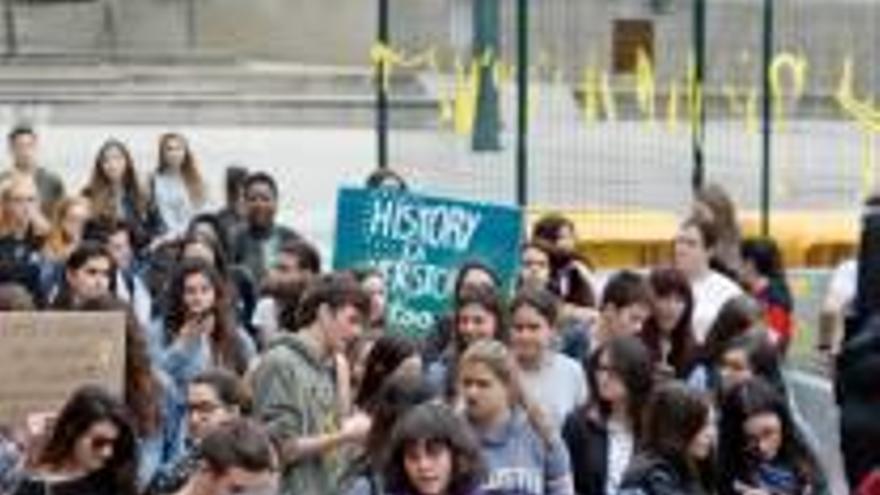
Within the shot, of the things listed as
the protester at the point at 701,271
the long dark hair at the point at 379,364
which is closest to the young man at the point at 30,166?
the protester at the point at 701,271

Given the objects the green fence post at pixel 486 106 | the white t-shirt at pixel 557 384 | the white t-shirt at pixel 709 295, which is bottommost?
the white t-shirt at pixel 557 384

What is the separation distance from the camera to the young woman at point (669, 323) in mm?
11219

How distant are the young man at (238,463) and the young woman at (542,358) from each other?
2.47 meters

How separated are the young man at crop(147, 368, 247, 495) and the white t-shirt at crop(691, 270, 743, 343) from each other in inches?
120

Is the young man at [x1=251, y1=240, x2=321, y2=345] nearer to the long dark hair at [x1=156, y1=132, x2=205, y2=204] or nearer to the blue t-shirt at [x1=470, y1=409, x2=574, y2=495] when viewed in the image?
the blue t-shirt at [x1=470, y1=409, x2=574, y2=495]

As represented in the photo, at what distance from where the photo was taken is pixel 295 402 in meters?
9.54

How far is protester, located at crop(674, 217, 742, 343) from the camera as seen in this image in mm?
12195

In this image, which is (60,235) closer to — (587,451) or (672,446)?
(587,451)

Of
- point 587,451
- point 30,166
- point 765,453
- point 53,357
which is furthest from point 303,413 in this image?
point 30,166

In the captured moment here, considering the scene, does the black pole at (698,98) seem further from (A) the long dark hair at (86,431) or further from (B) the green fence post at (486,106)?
(A) the long dark hair at (86,431)

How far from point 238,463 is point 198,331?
2846mm

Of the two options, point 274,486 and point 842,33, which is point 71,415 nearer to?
point 274,486

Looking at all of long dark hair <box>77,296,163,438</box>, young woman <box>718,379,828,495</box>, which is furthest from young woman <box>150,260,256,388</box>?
young woman <box>718,379,828,495</box>

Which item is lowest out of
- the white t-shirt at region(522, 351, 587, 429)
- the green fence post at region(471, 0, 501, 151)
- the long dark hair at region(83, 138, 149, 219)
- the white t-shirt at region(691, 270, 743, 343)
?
the white t-shirt at region(522, 351, 587, 429)
